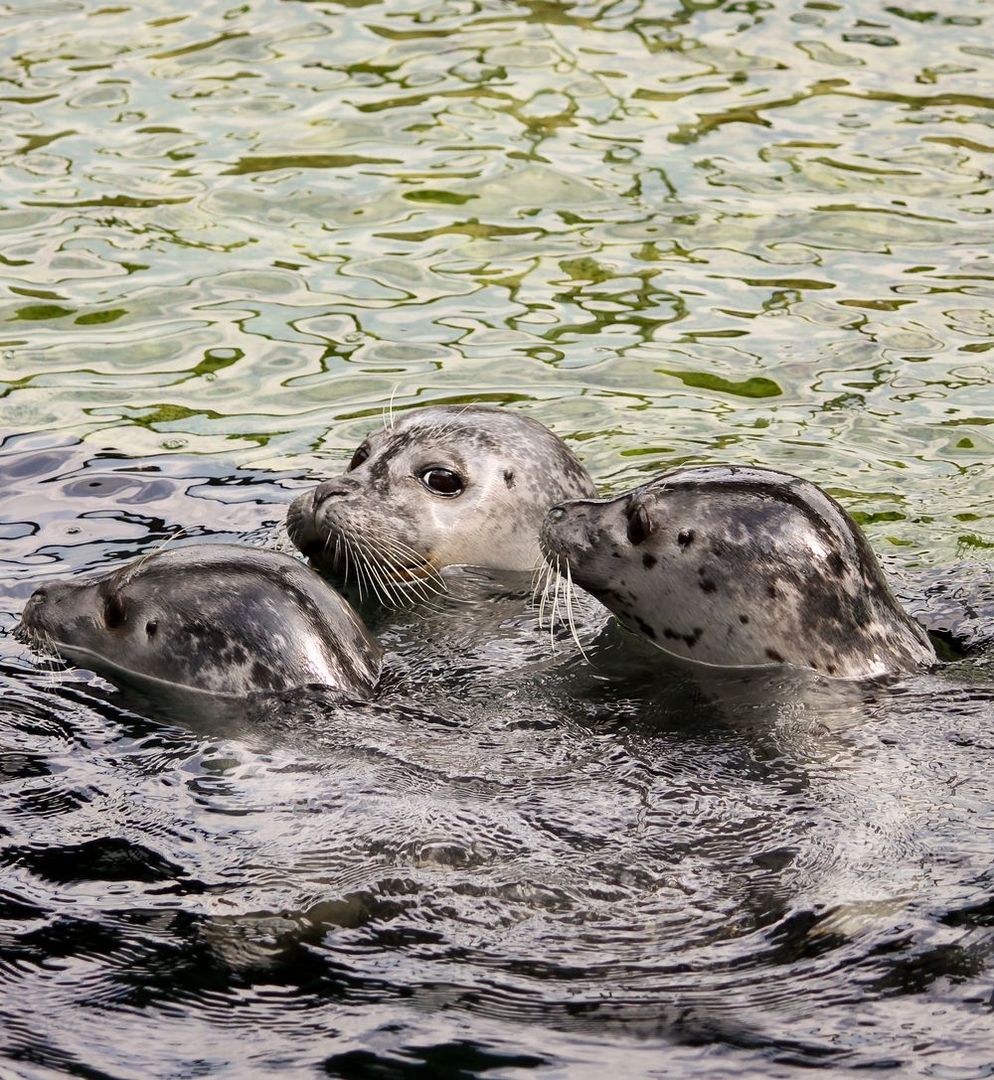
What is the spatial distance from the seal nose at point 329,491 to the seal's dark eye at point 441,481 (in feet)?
1.13

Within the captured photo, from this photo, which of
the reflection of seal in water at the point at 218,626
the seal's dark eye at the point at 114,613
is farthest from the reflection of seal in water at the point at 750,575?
the seal's dark eye at the point at 114,613

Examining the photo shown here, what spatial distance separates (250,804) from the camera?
17.3ft

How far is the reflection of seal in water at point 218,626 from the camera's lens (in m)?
5.97

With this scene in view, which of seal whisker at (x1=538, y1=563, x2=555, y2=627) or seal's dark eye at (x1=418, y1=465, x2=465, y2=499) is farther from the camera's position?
seal's dark eye at (x1=418, y1=465, x2=465, y2=499)

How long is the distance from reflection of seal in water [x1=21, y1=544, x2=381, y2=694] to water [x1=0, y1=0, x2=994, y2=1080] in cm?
19

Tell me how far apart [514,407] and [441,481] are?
1390 mm

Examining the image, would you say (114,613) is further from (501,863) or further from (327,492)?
(501,863)

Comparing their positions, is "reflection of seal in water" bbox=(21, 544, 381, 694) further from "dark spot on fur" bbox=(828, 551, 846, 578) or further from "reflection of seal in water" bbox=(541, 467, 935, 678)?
"dark spot on fur" bbox=(828, 551, 846, 578)

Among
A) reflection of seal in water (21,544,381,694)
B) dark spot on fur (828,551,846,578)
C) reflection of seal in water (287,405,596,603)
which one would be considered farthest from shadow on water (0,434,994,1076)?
reflection of seal in water (287,405,596,603)

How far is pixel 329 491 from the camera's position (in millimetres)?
7324

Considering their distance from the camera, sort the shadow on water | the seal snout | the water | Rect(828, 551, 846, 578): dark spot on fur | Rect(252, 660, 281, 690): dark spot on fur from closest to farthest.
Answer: the shadow on water → the water → Rect(252, 660, 281, 690): dark spot on fur → Rect(828, 551, 846, 578): dark spot on fur → the seal snout

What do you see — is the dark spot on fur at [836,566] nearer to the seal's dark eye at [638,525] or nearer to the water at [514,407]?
the water at [514,407]

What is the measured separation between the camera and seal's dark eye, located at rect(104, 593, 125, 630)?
20.7 ft

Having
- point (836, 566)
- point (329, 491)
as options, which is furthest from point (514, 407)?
point (836, 566)
